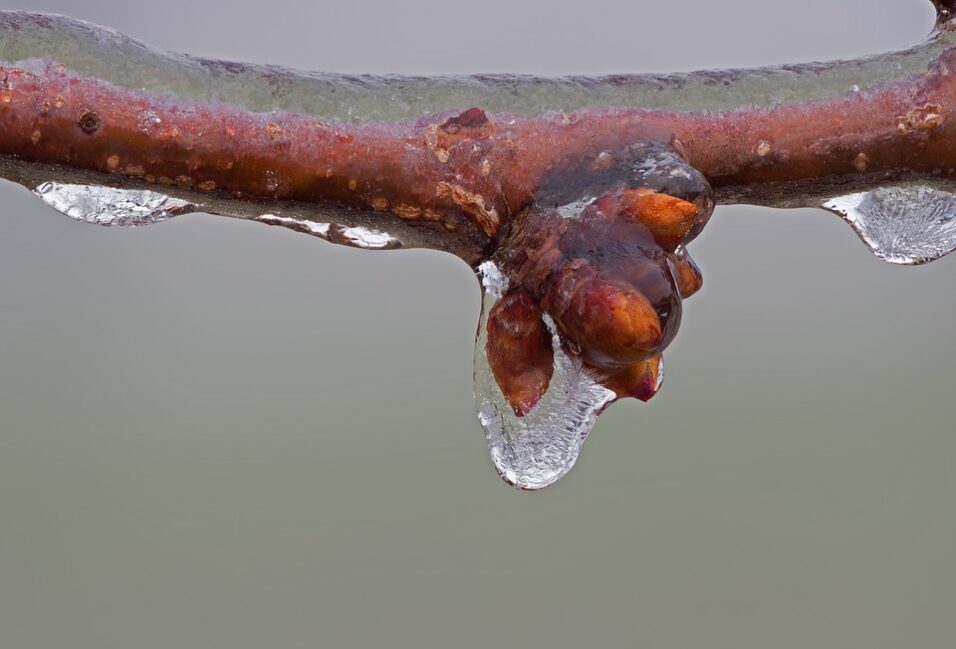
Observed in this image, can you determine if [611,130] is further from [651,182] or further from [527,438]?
[527,438]

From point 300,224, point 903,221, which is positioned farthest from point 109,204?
point 903,221

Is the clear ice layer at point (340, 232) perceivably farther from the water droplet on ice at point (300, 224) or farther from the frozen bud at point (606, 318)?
the frozen bud at point (606, 318)

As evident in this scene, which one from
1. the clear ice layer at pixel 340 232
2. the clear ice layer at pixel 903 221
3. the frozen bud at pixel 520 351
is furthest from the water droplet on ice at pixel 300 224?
the clear ice layer at pixel 903 221

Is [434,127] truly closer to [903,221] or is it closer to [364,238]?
[364,238]

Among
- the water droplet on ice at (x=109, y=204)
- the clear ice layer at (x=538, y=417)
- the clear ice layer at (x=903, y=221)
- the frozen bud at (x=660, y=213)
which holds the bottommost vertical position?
the clear ice layer at (x=538, y=417)

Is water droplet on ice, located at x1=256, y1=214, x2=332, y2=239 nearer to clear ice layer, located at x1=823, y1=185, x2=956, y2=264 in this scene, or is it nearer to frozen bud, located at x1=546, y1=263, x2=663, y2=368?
frozen bud, located at x1=546, y1=263, x2=663, y2=368
